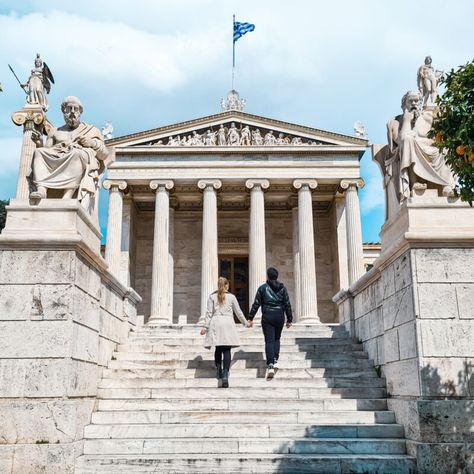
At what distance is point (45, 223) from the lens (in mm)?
7746

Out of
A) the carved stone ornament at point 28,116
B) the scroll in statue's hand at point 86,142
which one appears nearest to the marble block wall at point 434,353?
the scroll in statue's hand at point 86,142

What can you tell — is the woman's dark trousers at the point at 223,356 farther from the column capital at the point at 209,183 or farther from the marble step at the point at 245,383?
the column capital at the point at 209,183

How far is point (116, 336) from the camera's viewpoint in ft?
35.1

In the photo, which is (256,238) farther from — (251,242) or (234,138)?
(234,138)

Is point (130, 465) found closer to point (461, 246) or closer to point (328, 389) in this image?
point (328, 389)

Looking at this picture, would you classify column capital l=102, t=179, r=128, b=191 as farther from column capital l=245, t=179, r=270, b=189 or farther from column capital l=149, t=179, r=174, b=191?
column capital l=245, t=179, r=270, b=189

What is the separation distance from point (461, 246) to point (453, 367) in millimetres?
1659

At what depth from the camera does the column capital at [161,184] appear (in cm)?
2698

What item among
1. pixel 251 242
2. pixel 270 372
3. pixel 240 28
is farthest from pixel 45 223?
pixel 240 28

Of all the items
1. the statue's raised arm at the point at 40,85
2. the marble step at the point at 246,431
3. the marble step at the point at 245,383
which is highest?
the statue's raised arm at the point at 40,85

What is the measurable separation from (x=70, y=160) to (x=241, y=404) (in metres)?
4.61

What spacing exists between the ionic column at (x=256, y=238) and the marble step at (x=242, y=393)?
15419 millimetres

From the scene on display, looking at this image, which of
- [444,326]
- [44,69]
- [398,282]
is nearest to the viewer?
[444,326]

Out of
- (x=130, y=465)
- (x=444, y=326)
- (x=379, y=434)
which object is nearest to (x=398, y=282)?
(x=444, y=326)
